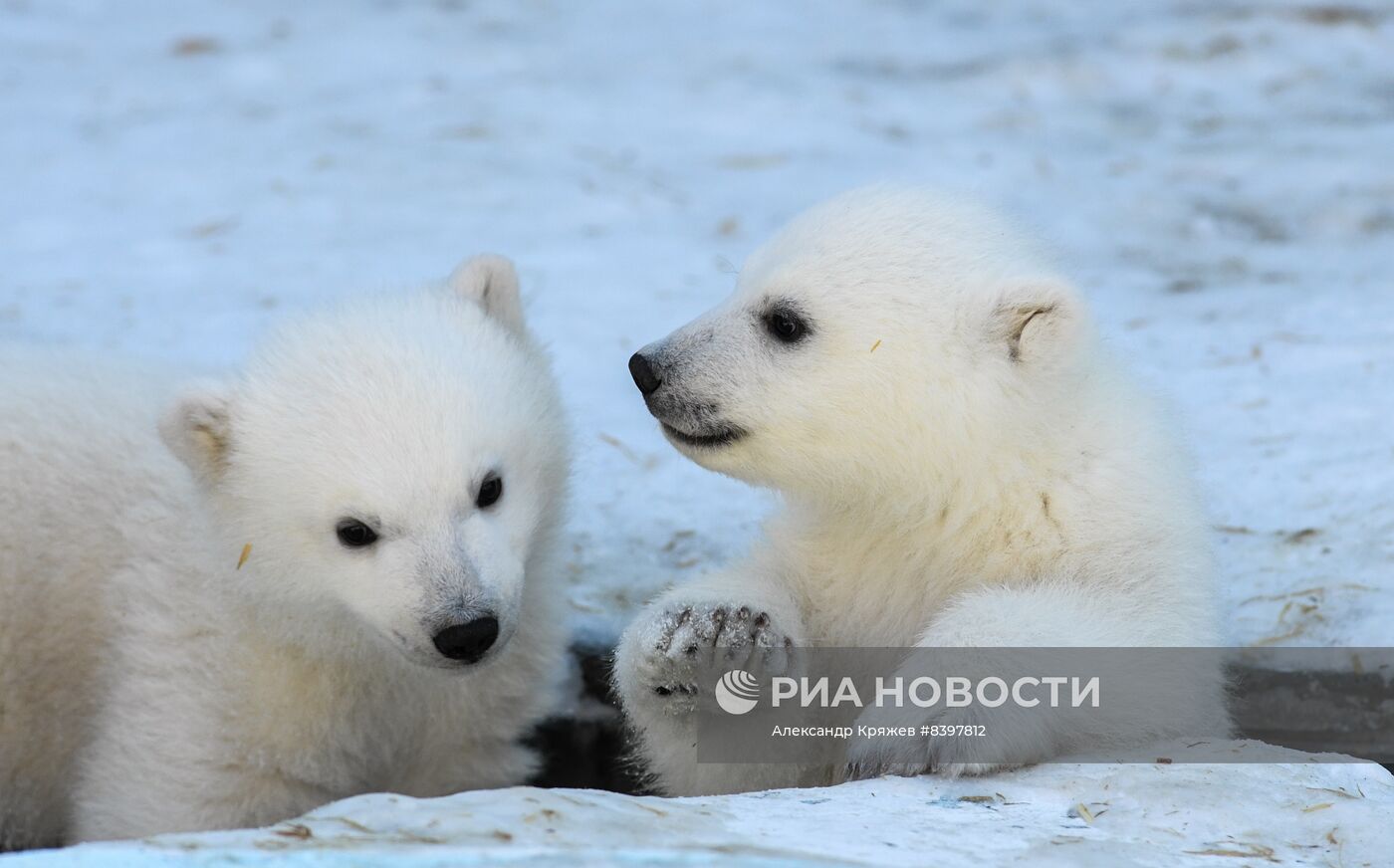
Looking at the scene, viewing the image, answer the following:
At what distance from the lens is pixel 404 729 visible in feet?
14.9

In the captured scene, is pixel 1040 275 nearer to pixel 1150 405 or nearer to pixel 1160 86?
pixel 1150 405

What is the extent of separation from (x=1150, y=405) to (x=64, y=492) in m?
3.04

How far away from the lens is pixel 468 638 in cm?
371

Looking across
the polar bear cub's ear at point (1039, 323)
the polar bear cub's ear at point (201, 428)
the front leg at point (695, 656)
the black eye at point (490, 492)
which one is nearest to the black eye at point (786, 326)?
the polar bear cub's ear at point (1039, 323)

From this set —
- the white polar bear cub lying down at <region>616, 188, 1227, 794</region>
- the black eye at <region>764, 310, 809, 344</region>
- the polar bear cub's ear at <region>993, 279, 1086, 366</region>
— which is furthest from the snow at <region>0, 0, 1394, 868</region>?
the black eye at <region>764, 310, 809, 344</region>

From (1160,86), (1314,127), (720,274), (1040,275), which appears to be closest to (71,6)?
(720,274)

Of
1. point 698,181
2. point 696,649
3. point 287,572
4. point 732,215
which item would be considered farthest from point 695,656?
point 698,181

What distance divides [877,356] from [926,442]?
242 mm

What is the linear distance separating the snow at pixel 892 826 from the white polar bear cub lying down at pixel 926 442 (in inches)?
16.0

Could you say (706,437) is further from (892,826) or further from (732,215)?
(732,215)

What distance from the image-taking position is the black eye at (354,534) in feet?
12.7

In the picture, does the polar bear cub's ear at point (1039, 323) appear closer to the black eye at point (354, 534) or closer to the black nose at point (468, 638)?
the black nose at point (468, 638)

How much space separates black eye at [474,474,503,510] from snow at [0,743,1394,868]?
1.10 meters

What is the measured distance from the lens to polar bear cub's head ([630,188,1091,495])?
3873 millimetres
